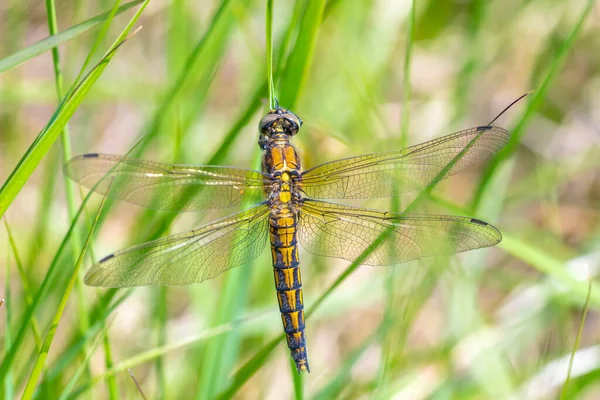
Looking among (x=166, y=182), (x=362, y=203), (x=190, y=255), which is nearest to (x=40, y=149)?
(x=166, y=182)

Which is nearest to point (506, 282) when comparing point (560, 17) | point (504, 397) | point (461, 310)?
point (461, 310)

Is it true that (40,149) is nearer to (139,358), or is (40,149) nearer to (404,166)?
(139,358)

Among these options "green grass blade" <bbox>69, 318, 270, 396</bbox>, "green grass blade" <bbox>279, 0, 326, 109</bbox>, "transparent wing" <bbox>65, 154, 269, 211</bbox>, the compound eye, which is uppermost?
the compound eye

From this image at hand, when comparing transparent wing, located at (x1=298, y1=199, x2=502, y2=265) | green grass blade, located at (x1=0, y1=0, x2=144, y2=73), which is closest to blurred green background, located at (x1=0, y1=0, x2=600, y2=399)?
green grass blade, located at (x1=0, y1=0, x2=144, y2=73)

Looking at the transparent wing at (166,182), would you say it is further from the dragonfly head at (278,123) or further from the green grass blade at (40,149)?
the green grass blade at (40,149)

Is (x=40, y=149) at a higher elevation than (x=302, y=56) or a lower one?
lower

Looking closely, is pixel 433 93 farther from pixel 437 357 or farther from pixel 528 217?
pixel 437 357

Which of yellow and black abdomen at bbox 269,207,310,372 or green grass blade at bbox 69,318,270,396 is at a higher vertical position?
yellow and black abdomen at bbox 269,207,310,372

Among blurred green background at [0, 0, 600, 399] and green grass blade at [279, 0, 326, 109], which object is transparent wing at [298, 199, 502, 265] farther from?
Result: green grass blade at [279, 0, 326, 109]
